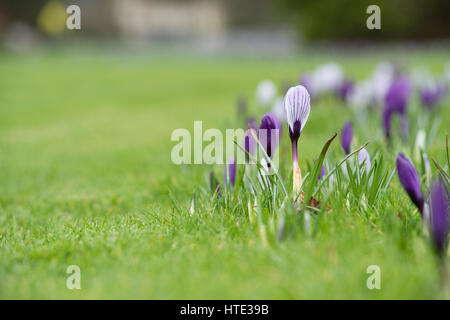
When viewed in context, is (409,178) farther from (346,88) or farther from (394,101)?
(346,88)

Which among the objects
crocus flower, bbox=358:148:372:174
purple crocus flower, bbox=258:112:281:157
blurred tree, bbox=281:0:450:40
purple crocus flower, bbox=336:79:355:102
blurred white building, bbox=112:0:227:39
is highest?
blurred white building, bbox=112:0:227:39

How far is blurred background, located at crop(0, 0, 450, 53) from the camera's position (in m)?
22.9

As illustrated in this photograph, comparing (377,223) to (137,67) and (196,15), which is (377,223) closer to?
(137,67)

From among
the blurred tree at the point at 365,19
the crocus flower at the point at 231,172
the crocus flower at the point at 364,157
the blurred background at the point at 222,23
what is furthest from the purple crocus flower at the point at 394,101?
the blurred tree at the point at 365,19

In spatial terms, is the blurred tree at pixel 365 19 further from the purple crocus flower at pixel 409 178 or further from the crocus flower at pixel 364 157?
the purple crocus flower at pixel 409 178

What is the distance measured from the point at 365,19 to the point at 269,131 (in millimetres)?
21934

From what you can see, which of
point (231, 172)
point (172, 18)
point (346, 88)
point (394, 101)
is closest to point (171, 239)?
point (231, 172)

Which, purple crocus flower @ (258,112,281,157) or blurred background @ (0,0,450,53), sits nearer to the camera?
purple crocus flower @ (258,112,281,157)

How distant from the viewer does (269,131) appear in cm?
165

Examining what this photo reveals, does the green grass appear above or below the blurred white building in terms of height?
below

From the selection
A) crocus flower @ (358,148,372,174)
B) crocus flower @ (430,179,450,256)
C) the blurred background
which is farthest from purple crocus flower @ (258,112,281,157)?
the blurred background

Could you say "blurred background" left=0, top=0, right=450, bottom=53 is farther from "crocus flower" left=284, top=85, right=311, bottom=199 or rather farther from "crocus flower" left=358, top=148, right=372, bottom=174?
"crocus flower" left=284, top=85, right=311, bottom=199

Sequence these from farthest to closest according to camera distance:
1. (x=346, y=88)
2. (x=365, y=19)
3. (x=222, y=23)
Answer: (x=222, y=23), (x=365, y=19), (x=346, y=88)

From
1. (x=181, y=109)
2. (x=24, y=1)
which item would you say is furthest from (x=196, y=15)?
(x=181, y=109)
